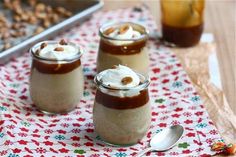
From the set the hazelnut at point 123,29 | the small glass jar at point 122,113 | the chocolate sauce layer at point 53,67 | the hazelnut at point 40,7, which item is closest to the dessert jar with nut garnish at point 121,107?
the small glass jar at point 122,113

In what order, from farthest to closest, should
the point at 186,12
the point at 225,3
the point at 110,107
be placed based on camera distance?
the point at 225,3, the point at 186,12, the point at 110,107

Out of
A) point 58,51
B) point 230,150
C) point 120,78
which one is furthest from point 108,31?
point 230,150

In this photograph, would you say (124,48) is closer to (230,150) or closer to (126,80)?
(126,80)

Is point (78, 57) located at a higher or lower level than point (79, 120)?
higher

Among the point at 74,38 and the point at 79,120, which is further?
the point at 74,38

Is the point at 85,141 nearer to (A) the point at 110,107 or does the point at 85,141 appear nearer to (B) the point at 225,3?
(A) the point at 110,107

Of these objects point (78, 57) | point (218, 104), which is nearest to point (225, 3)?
point (218, 104)

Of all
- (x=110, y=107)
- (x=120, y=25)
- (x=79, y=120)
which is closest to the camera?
(x=110, y=107)

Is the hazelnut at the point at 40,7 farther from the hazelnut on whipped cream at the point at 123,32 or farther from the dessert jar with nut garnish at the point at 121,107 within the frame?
the dessert jar with nut garnish at the point at 121,107
